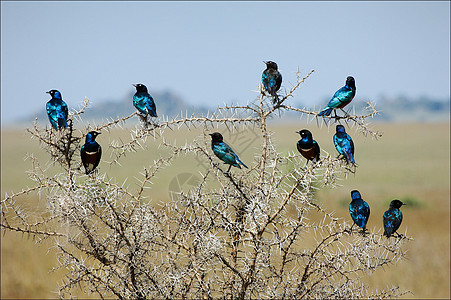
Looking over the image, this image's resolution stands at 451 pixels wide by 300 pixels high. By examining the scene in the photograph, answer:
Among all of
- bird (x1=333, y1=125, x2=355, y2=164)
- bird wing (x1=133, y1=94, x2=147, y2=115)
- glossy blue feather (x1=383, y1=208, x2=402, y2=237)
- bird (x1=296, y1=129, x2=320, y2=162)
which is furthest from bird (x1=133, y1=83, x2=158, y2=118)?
glossy blue feather (x1=383, y1=208, x2=402, y2=237)

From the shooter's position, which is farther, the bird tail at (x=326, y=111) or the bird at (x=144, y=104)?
the bird at (x=144, y=104)

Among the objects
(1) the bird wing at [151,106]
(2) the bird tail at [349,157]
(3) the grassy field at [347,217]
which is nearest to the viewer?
(2) the bird tail at [349,157]

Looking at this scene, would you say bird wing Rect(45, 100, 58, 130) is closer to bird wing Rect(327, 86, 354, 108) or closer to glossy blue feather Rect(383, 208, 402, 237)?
bird wing Rect(327, 86, 354, 108)

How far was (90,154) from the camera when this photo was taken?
3088mm

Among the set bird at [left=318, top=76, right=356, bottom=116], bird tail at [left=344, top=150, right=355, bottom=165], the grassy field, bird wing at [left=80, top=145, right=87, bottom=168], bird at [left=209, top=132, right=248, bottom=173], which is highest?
the grassy field

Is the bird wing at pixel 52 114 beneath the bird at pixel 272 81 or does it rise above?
beneath

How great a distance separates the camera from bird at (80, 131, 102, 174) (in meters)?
3.08

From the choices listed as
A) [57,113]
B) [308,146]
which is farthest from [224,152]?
[57,113]

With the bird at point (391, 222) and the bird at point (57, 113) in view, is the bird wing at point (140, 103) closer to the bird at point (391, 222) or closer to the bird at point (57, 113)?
the bird at point (57, 113)

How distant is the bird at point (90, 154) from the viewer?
3.08 meters

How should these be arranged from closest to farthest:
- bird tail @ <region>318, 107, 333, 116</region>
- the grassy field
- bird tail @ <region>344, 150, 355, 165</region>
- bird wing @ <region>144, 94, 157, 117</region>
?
bird tail @ <region>344, 150, 355, 165</region>
bird tail @ <region>318, 107, 333, 116</region>
bird wing @ <region>144, 94, 157, 117</region>
the grassy field

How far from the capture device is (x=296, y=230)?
3.05m

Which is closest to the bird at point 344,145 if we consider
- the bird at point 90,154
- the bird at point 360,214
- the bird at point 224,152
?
the bird at point 360,214

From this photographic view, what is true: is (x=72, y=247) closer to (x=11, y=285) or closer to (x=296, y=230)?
(x=296, y=230)
